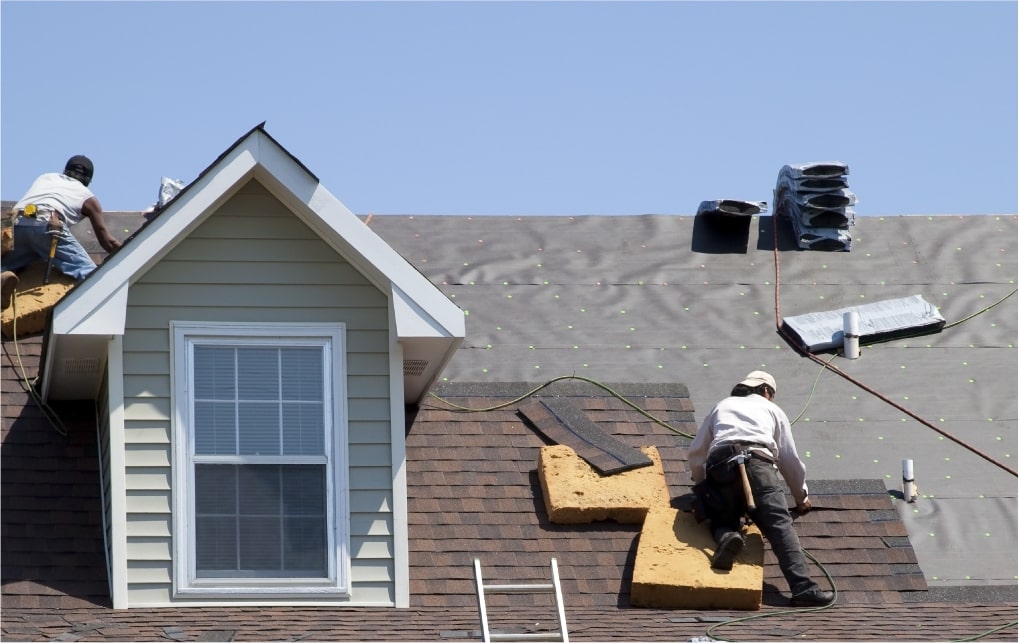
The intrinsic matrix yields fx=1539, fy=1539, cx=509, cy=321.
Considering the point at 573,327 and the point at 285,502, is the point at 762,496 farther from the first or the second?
the point at 573,327

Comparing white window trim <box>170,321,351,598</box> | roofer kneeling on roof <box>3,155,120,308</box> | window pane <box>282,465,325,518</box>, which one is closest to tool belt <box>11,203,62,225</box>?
roofer kneeling on roof <box>3,155,120,308</box>

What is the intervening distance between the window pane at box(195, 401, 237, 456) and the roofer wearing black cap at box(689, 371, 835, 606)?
8.51ft

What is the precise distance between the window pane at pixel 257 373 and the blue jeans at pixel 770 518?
98.8 inches

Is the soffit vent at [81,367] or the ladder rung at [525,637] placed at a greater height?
the soffit vent at [81,367]

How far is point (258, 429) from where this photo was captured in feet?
26.9

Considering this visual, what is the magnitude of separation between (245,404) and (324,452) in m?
0.49

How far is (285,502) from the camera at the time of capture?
815 centimetres

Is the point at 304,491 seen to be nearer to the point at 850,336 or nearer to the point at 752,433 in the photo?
the point at 752,433

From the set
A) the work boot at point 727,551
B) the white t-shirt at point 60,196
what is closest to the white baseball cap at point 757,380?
the work boot at point 727,551

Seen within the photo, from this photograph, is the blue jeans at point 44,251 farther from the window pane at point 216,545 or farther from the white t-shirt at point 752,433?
the white t-shirt at point 752,433

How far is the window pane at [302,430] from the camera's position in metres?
8.22

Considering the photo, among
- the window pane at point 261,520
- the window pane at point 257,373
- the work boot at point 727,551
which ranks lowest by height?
the work boot at point 727,551

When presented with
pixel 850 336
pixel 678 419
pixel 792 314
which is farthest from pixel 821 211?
pixel 678 419

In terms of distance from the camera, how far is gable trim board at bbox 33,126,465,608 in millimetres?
8016
